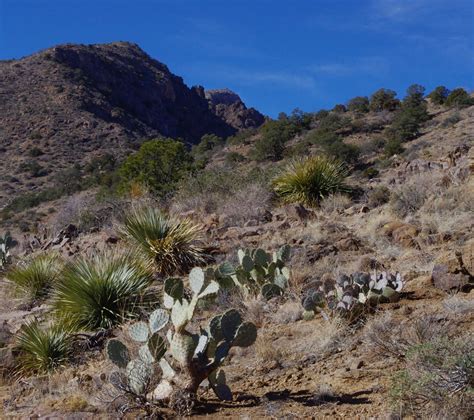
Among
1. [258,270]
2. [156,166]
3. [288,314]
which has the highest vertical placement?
[156,166]

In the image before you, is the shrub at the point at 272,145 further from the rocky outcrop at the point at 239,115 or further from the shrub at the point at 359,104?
the rocky outcrop at the point at 239,115

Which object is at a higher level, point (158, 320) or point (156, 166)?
point (156, 166)

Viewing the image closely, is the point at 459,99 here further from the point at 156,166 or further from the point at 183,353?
the point at 183,353

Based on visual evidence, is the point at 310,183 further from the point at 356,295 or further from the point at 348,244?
the point at 356,295

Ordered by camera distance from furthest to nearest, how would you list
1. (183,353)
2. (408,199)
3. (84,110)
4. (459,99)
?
(84,110) < (459,99) < (408,199) < (183,353)

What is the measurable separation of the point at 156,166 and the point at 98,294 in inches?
528

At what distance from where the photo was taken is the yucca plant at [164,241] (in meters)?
10.5

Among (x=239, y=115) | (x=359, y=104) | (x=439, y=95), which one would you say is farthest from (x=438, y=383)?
(x=239, y=115)

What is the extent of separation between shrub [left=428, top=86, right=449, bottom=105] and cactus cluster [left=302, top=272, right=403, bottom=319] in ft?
122

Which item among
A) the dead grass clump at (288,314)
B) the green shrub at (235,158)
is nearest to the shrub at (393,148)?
the green shrub at (235,158)

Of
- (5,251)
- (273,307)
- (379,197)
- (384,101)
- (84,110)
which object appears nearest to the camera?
(273,307)

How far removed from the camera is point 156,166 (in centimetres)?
2131

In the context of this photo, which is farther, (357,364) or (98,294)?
(98,294)

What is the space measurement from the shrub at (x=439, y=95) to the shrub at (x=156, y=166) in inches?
987
